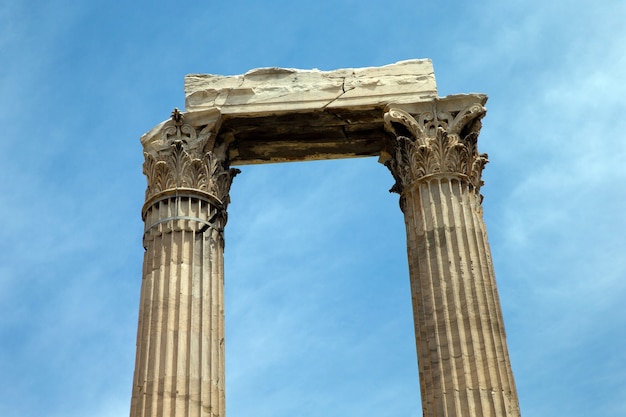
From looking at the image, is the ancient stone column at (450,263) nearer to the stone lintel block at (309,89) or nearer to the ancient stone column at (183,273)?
the stone lintel block at (309,89)

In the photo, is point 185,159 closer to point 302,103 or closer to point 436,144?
point 302,103

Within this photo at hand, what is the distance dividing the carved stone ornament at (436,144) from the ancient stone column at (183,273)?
3.93m

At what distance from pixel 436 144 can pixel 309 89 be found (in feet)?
10.7

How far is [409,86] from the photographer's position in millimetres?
25188

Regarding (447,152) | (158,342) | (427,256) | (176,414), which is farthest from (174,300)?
(447,152)

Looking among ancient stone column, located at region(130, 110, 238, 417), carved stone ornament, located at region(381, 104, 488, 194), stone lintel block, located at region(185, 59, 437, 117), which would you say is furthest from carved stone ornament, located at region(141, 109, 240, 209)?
carved stone ornament, located at region(381, 104, 488, 194)

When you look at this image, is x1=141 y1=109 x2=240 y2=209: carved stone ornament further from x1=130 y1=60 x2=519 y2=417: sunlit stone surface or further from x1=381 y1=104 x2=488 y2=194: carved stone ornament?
x1=381 y1=104 x2=488 y2=194: carved stone ornament

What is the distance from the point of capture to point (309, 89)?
2538 centimetres

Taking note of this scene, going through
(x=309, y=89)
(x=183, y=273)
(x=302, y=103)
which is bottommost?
(x=183, y=273)

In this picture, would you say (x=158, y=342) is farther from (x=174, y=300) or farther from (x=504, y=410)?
(x=504, y=410)

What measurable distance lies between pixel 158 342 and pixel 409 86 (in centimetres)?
823

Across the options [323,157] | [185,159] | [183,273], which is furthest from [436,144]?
[183,273]

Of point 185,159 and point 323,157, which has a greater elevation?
point 323,157

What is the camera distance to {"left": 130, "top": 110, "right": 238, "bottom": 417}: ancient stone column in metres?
21.0
